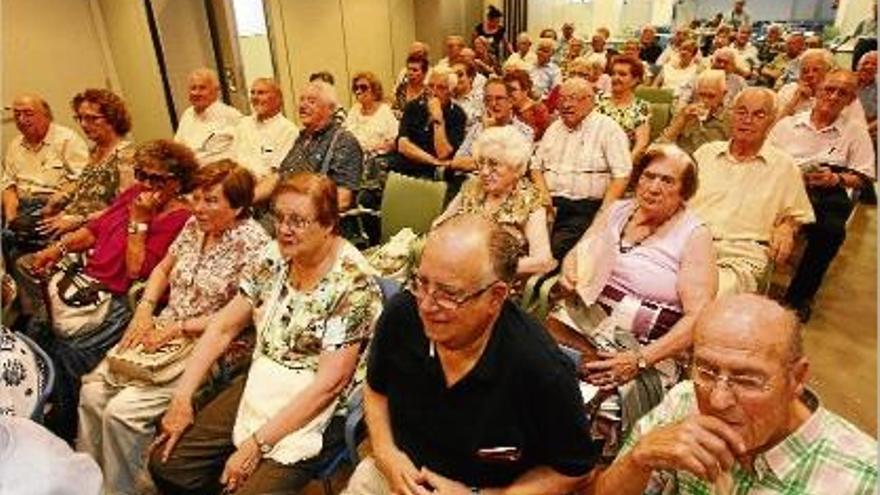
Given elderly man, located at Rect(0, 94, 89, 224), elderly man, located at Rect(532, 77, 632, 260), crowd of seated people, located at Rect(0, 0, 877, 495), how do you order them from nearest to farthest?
1. crowd of seated people, located at Rect(0, 0, 877, 495)
2. elderly man, located at Rect(532, 77, 632, 260)
3. elderly man, located at Rect(0, 94, 89, 224)

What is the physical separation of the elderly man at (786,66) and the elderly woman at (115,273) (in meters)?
5.15

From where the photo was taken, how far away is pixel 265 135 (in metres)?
3.57

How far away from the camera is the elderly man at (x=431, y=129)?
13.0ft

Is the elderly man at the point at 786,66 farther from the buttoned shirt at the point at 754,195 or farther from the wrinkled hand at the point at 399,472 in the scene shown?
the wrinkled hand at the point at 399,472

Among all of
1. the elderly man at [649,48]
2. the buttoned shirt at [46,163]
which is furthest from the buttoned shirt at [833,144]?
the elderly man at [649,48]

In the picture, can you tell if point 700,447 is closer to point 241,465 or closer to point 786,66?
point 241,465

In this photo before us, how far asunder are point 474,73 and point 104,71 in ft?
10.8

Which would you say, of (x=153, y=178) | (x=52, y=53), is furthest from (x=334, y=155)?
(x=52, y=53)

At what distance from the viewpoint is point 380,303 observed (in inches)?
71.7

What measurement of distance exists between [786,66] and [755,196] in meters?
4.35

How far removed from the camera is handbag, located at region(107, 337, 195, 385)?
2014 millimetres

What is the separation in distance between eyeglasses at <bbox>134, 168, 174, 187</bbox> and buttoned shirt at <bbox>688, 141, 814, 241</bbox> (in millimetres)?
2141

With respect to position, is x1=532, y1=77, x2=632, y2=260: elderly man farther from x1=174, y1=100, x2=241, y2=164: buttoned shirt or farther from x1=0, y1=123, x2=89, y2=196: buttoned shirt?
x1=0, y1=123, x2=89, y2=196: buttoned shirt

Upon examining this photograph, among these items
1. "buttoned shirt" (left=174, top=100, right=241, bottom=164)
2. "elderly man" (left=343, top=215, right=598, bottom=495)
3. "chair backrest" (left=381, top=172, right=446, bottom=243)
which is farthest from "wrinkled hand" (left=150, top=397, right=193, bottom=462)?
"buttoned shirt" (left=174, top=100, right=241, bottom=164)
